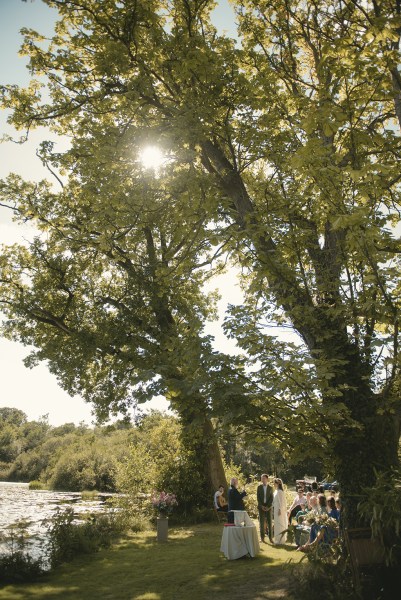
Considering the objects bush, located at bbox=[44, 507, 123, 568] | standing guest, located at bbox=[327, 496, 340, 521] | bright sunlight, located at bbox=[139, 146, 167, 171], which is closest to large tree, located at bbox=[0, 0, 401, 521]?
bright sunlight, located at bbox=[139, 146, 167, 171]

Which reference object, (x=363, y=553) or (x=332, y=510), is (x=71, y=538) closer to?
(x=332, y=510)

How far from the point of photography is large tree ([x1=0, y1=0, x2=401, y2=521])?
497cm

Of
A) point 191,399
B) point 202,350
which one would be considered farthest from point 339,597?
point 202,350

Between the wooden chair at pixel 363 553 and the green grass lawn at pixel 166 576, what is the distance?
985mm

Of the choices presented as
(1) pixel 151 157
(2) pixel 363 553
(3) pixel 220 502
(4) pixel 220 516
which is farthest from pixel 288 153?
(4) pixel 220 516

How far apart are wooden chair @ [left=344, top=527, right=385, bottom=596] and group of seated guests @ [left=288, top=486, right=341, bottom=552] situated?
111cm

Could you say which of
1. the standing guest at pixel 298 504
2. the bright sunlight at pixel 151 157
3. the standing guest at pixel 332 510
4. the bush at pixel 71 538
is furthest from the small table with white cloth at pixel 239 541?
the bright sunlight at pixel 151 157

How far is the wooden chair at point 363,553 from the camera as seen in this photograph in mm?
5285

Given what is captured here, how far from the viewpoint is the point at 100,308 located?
51.7ft

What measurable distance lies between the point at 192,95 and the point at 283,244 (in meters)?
3.43

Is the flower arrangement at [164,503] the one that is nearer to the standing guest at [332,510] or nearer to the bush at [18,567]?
the bush at [18,567]

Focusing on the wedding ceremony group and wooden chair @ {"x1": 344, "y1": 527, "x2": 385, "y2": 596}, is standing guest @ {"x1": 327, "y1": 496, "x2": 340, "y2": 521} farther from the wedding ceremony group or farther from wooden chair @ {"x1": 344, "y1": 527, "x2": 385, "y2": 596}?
wooden chair @ {"x1": 344, "y1": 527, "x2": 385, "y2": 596}

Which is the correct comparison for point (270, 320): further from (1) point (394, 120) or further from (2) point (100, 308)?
(2) point (100, 308)

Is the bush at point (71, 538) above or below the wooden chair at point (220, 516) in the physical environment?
above
